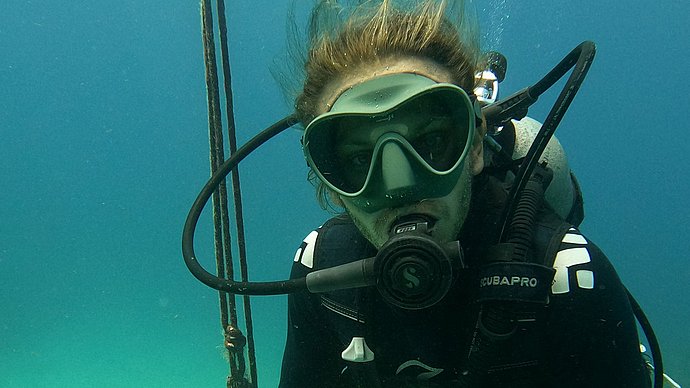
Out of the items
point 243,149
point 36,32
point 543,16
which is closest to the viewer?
point 243,149

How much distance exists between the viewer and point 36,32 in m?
34.2

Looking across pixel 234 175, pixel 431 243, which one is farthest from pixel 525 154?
pixel 234 175

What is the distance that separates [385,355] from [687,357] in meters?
13.2

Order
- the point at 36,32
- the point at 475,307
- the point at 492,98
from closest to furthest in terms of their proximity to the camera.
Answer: the point at 475,307
the point at 492,98
the point at 36,32

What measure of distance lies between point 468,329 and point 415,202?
50cm

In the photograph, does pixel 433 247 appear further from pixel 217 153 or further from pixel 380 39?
pixel 217 153

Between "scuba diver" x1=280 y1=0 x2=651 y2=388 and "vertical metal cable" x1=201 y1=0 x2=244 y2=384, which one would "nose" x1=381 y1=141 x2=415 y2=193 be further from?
"vertical metal cable" x1=201 y1=0 x2=244 y2=384

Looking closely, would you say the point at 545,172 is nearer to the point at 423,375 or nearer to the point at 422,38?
the point at 422,38

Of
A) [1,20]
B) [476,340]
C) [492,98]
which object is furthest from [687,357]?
[1,20]

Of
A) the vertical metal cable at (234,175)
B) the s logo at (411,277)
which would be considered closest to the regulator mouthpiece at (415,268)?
the s logo at (411,277)

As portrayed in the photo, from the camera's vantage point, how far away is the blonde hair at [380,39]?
1717 millimetres

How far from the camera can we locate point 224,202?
9.07 feet

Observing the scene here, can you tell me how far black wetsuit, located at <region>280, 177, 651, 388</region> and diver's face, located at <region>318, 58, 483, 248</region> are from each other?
153mm

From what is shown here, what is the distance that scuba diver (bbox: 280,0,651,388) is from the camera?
1368 mm
